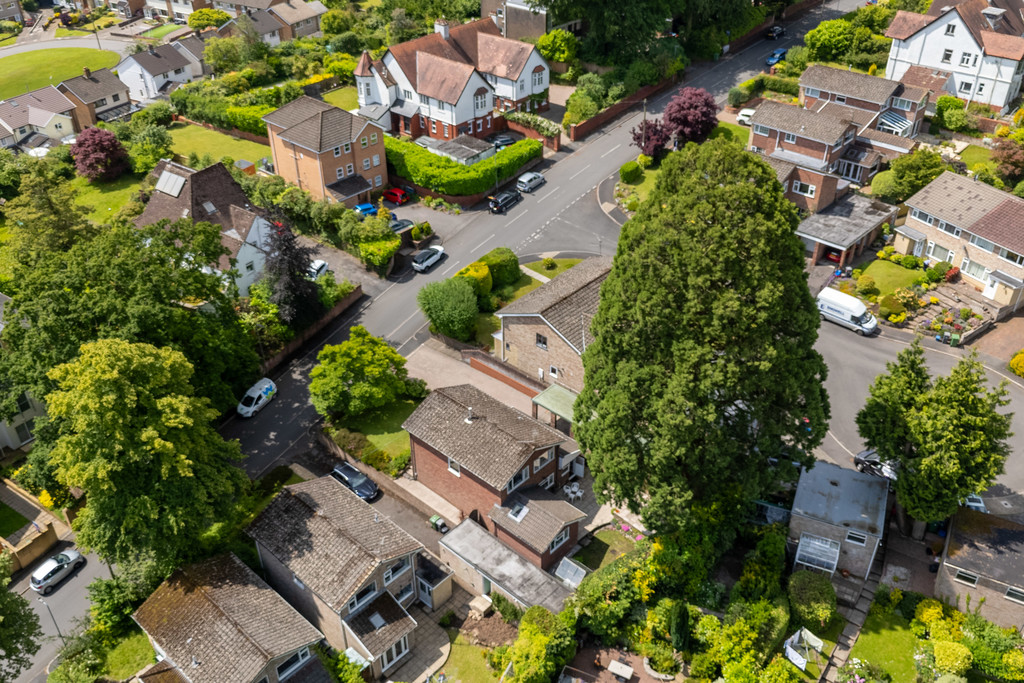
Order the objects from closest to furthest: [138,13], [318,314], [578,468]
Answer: [578,468], [318,314], [138,13]

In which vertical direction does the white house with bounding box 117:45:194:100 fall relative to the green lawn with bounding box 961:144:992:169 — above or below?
below

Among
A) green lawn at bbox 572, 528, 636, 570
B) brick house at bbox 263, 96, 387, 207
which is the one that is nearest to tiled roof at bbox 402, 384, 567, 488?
green lawn at bbox 572, 528, 636, 570

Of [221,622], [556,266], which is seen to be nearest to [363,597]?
[221,622]

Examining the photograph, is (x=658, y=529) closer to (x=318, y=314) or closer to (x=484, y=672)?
(x=484, y=672)

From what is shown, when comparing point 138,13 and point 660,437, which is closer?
point 660,437

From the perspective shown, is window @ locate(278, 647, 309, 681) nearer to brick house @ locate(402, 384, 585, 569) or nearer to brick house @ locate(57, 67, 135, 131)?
brick house @ locate(402, 384, 585, 569)

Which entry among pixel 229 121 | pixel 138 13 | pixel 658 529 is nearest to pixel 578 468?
pixel 658 529
